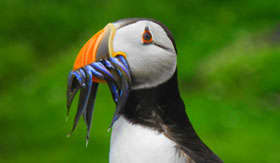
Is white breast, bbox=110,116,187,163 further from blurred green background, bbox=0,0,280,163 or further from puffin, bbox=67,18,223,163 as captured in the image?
blurred green background, bbox=0,0,280,163

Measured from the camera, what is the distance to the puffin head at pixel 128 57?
9.12ft

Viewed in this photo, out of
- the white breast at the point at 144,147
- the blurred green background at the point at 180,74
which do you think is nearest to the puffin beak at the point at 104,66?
the white breast at the point at 144,147

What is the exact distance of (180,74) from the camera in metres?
9.12

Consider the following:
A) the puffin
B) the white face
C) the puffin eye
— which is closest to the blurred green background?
the puffin

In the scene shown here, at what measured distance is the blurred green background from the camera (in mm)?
7023

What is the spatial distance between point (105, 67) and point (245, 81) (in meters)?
5.96

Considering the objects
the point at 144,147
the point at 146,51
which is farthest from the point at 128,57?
the point at 144,147

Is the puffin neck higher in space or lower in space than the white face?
lower

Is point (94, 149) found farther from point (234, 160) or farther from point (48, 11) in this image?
point (48, 11)

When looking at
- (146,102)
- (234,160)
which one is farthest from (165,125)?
(234,160)

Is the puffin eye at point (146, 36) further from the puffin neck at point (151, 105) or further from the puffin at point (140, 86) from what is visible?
the puffin neck at point (151, 105)

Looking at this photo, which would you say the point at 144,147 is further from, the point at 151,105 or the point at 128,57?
the point at 128,57

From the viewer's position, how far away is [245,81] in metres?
8.43

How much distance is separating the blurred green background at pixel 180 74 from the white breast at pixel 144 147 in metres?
3.57
